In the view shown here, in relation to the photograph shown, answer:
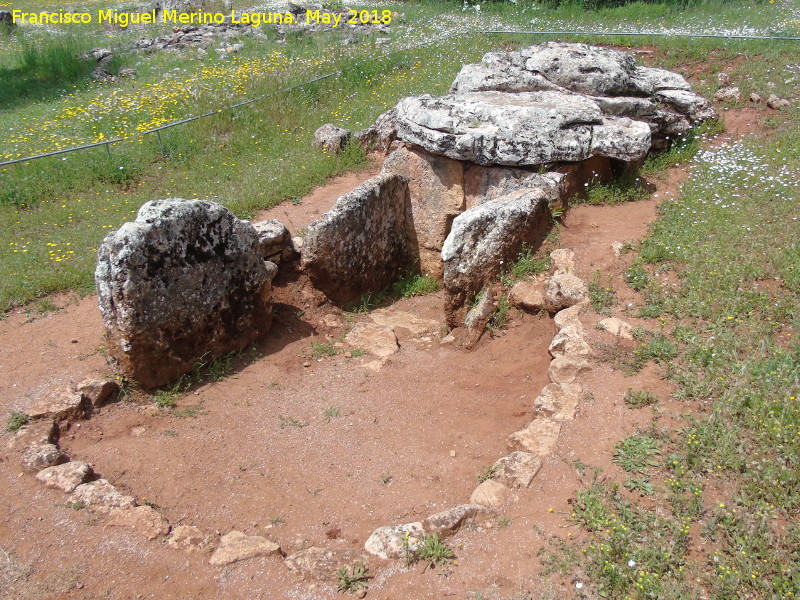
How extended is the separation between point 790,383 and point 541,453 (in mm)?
1979

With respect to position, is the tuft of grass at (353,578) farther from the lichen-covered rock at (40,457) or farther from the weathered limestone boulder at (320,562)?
the lichen-covered rock at (40,457)

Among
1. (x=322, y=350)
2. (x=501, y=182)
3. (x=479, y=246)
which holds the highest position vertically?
(x=501, y=182)

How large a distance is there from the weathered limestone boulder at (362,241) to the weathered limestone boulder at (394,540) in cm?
408

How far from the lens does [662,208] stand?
8.57 m

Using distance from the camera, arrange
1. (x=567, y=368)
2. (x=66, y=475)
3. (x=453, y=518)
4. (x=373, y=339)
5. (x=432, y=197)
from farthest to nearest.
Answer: (x=432, y=197)
(x=373, y=339)
(x=567, y=368)
(x=66, y=475)
(x=453, y=518)

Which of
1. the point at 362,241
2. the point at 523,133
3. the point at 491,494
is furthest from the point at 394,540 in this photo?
the point at 523,133

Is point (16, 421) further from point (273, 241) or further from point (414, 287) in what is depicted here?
point (414, 287)

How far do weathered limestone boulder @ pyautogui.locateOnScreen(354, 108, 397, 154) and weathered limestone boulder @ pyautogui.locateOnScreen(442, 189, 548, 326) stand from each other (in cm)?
518

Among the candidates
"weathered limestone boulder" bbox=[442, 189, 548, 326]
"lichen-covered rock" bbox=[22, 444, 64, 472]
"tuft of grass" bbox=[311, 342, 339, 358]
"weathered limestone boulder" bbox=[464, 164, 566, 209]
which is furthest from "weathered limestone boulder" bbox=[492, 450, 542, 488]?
"weathered limestone boulder" bbox=[464, 164, 566, 209]

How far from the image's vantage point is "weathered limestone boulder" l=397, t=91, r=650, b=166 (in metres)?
8.51

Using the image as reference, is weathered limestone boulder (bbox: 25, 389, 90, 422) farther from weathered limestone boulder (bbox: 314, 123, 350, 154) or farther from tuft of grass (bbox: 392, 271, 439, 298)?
weathered limestone boulder (bbox: 314, 123, 350, 154)

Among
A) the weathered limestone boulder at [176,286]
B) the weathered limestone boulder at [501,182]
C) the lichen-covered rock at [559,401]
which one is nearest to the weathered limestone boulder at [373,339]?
the weathered limestone boulder at [176,286]

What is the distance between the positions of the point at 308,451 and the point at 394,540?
1.58m

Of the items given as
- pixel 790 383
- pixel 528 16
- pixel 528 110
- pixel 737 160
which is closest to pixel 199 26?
pixel 528 16
